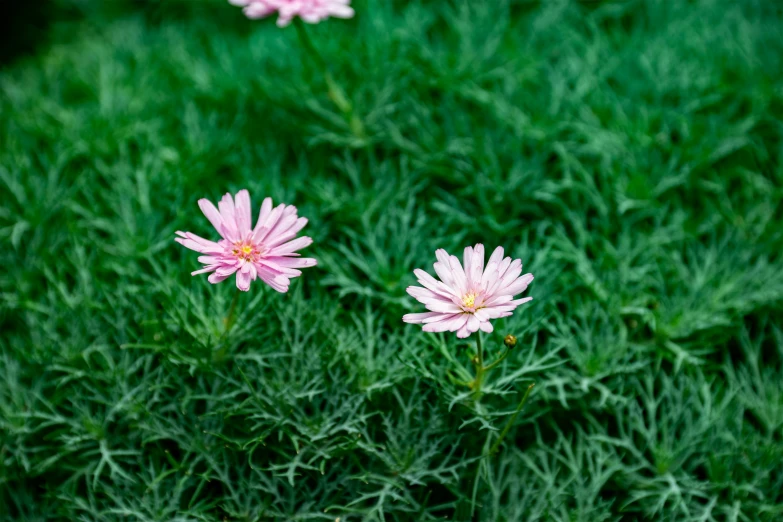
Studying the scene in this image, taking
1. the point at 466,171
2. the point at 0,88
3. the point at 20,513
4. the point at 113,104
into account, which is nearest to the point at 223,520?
the point at 20,513

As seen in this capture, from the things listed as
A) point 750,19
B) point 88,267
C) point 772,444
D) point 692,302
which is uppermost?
point 750,19

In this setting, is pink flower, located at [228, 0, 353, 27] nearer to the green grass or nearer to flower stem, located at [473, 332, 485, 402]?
the green grass

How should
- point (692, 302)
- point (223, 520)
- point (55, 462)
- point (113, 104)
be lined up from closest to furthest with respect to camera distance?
point (223, 520) < point (55, 462) < point (692, 302) < point (113, 104)

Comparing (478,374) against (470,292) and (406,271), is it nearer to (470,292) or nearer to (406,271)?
(470,292)

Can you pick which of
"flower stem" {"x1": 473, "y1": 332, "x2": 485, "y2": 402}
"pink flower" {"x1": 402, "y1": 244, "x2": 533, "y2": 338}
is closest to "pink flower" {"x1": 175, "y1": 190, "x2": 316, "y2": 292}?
"pink flower" {"x1": 402, "y1": 244, "x2": 533, "y2": 338}

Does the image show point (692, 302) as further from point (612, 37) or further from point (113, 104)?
point (113, 104)

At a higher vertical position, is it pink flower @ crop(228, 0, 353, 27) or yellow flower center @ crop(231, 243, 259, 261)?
pink flower @ crop(228, 0, 353, 27)
